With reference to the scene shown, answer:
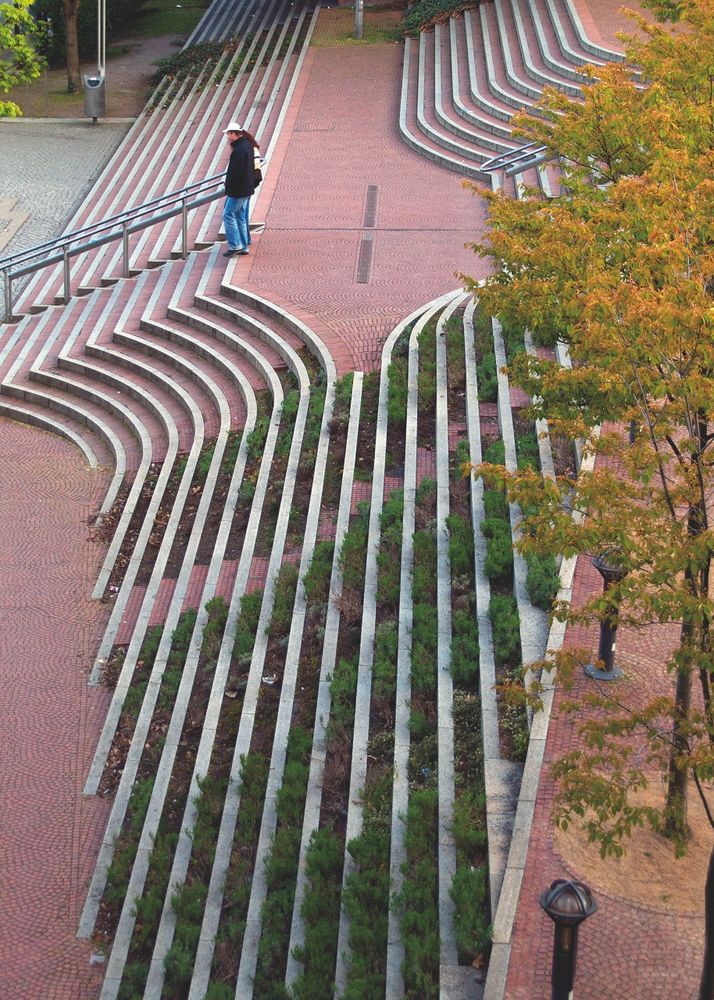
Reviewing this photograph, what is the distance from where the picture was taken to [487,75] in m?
23.7

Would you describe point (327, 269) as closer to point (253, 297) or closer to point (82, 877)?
point (253, 297)

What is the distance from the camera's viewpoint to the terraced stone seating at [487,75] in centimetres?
2141

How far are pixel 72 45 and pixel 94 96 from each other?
275cm

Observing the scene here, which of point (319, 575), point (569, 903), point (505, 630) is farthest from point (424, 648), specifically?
point (569, 903)

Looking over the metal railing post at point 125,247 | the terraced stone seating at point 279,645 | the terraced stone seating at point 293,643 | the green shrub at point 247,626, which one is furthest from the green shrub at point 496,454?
the metal railing post at point 125,247

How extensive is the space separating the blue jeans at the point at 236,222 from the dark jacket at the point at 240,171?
0.49 feet

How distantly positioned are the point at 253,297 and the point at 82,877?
8.96 meters

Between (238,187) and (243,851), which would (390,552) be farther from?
(238,187)

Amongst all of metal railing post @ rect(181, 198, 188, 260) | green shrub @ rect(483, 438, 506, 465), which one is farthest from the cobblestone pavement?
green shrub @ rect(483, 438, 506, 465)

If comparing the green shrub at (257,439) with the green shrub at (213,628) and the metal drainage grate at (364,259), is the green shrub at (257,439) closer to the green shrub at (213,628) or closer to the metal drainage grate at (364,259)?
the green shrub at (213,628)

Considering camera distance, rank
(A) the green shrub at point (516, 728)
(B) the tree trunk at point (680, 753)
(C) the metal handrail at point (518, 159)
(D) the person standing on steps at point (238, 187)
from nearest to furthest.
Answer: (B) the tree trunk at point (680, 753)
(A) the green shrub at point (516, 728)
(D) the person standing on steps at point (238, 187)
(C) the metal handrail at point (518, 159)

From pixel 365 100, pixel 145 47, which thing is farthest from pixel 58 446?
pixel 145 47

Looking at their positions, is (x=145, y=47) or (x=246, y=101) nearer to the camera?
(x=246, y=101)

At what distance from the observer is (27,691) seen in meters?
11.0
